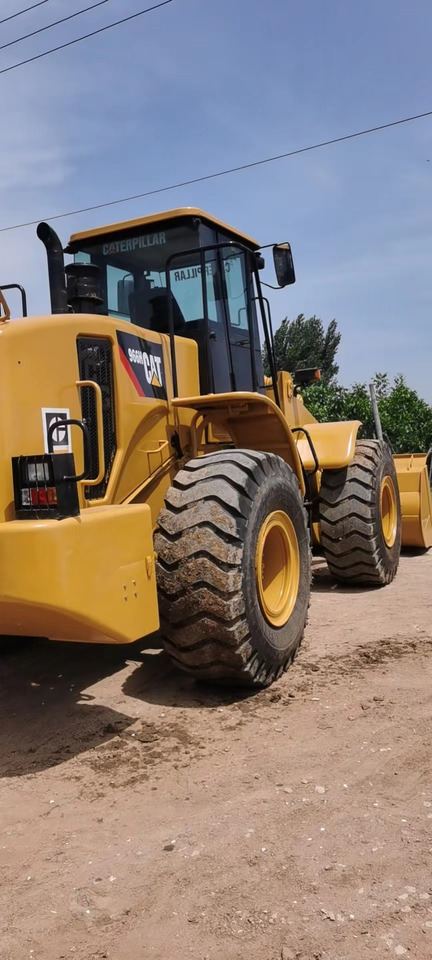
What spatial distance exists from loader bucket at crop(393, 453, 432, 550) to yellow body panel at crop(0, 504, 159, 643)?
5667mm

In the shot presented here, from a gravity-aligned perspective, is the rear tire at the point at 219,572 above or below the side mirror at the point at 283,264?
below

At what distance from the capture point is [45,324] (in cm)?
380

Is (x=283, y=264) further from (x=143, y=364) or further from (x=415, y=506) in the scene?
(x=415, y=506)

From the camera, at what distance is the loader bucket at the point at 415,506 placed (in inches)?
346

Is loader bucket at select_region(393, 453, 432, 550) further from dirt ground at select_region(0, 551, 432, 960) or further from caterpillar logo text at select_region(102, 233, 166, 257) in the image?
caterpillar logo text at select_region(102, 233, 166, 257)

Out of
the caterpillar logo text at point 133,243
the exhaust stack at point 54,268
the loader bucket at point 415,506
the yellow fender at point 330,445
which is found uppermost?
the caterpillar logo text at point 133,243

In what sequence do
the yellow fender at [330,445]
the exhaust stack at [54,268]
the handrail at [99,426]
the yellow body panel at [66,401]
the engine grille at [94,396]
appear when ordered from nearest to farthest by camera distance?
1. the yellow body panel at [66,401]
2. the handrail at [99,426]
3. the engine grille at [94,396]
4. the exhaust stack at [54,268]
5. the yellow fender at [330,445]

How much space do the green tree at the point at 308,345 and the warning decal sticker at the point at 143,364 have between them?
38521 millimetres

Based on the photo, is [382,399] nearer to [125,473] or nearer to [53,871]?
[125,473]

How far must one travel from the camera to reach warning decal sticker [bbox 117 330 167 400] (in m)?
4.34

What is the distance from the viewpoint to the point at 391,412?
23922 mm

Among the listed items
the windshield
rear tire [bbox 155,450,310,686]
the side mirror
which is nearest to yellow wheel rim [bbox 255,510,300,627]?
rear tire [bbox 155,450,310,686]

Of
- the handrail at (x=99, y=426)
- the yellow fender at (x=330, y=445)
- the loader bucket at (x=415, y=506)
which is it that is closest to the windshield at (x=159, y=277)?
the handrail at (x=99, y=426)

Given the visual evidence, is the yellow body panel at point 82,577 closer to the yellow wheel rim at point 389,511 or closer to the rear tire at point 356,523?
the rear tire at point 356,523
